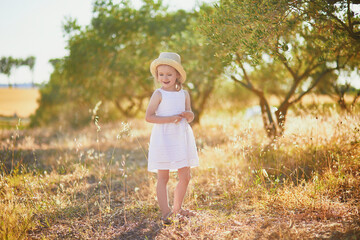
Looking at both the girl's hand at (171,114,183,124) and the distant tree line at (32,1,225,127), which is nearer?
the girl's hand at (171,114,183,124)

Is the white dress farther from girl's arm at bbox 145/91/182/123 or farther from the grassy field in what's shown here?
the grassy field

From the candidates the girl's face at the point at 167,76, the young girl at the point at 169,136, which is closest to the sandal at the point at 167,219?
the young girl at the point at 169,136

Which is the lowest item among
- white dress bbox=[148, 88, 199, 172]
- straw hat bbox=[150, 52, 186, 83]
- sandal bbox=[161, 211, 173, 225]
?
sandal bbox=[161, 211, 173, 225]

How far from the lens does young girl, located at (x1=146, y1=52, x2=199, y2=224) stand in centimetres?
344

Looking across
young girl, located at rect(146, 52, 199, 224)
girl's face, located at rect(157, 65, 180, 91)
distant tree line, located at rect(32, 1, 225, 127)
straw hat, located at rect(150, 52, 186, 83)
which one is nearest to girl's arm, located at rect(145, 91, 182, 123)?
young girl, located at rect(146, 52, 199, 224)

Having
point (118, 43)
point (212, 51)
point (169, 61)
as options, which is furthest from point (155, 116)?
point (118, 43)

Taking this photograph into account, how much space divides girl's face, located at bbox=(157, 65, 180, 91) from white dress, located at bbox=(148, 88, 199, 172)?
0.31 ft

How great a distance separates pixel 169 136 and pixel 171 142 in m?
0.08

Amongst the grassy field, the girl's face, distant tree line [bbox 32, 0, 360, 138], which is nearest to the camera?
the grassy field

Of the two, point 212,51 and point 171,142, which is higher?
point 212,51

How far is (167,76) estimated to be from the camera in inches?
140

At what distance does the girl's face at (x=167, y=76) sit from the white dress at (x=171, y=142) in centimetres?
9

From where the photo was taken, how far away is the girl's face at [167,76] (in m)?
3.54

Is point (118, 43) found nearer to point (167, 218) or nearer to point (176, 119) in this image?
point (176, 119)
